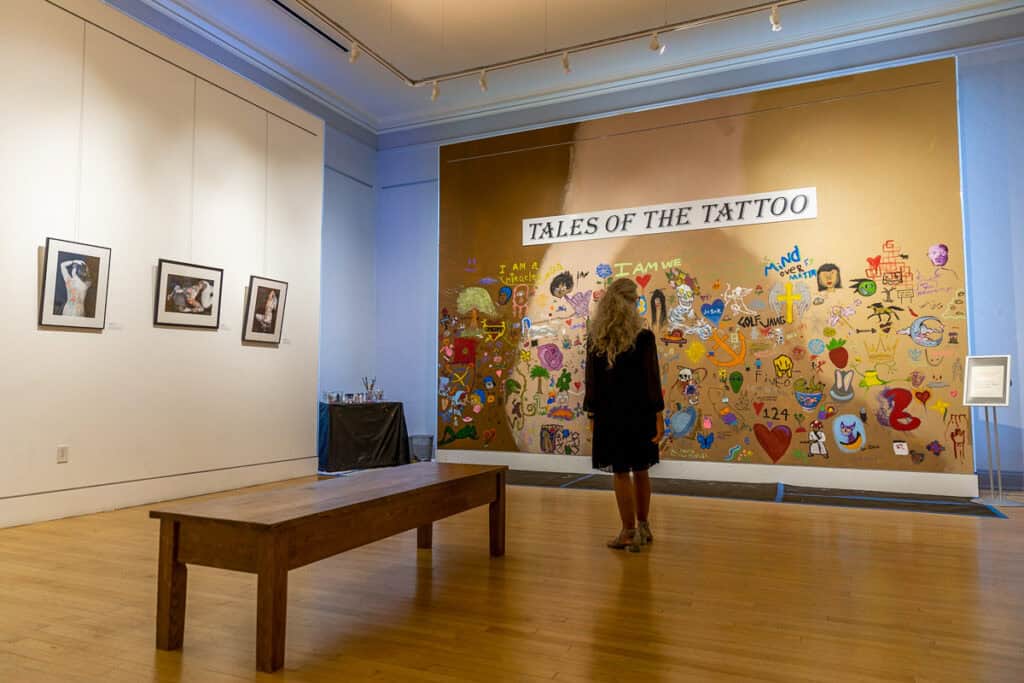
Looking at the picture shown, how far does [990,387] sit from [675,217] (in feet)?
11.2

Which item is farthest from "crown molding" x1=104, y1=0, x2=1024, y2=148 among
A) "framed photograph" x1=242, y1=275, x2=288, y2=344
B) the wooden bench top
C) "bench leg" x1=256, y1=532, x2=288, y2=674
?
"bench leg" x1=256, y1=532, x2=288, y2=674

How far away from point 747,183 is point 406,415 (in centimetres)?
521

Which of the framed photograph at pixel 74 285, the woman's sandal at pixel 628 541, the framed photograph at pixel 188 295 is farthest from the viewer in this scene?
the framed photograph at pixel 188 295

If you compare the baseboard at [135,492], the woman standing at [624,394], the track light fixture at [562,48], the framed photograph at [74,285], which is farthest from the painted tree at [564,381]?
the framed photograph at [74,285]

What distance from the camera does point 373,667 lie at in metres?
2.38

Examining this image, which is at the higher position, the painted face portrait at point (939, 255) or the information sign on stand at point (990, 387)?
the painted face portrait at point (939, 255)

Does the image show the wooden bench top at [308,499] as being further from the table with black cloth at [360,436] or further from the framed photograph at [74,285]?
the table with black cloth at [360,436]

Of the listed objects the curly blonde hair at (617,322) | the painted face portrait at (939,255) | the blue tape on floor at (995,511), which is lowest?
the blue tape on floor at (995,511)

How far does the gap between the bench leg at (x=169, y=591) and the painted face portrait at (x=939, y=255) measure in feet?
22.1

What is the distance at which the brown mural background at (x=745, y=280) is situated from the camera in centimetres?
652

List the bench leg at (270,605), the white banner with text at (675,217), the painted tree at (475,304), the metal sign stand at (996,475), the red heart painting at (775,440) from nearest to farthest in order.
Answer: the bench leg at (270,605), the metal sign stand at (996,475), the red heart painting at (775,440), the white banner with text at (675,217), the painted tree at (475,304)

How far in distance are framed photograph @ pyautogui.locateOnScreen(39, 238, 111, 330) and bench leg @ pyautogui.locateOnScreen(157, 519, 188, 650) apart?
333cm

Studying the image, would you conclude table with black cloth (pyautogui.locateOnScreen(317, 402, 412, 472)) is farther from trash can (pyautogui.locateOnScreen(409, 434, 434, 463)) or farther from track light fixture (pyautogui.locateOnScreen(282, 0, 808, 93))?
track light fixture (pyautogui.locateOnScreen(282, 0, 808, 93))

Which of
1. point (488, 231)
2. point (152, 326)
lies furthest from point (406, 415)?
point (152, 326)
